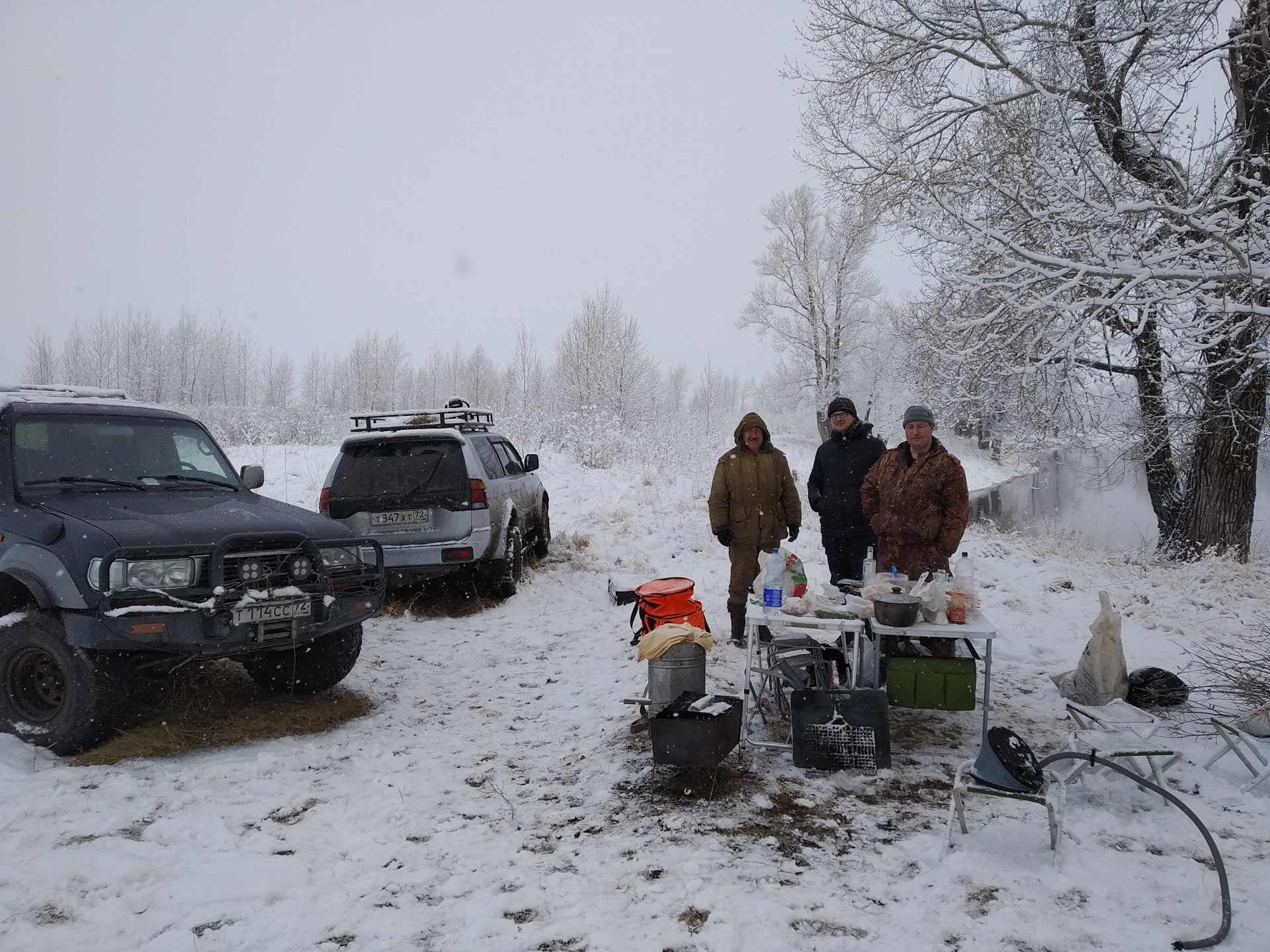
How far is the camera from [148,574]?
13.3 feet

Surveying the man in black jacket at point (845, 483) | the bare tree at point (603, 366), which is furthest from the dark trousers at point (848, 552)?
the bare tree at point (603, 366)

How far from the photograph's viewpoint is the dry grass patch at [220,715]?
4.25m

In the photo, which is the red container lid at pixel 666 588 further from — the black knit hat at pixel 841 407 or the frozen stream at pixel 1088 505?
the frozen stream at pixel 1088 505

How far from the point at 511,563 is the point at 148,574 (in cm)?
423

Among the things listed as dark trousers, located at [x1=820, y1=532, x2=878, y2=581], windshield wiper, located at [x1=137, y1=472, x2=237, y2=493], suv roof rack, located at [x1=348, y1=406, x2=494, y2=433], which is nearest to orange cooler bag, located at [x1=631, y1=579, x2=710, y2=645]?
dark trousers, located at [x1=820, y1=532, x2=878, y2=581]

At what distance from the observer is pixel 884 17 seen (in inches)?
346

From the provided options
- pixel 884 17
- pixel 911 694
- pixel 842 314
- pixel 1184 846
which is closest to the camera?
pixel 1184 846

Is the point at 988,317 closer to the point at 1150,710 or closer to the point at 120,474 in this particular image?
the point at 1150,710

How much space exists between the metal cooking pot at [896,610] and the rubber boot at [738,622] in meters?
2.22

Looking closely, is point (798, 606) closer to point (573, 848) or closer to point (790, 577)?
Answer: point (790, 577)

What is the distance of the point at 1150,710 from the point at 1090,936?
9.25 ft

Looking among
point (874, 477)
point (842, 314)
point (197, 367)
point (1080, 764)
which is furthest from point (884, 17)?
point (197, 367)

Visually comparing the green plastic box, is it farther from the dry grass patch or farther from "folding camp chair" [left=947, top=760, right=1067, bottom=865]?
the dry grass patch

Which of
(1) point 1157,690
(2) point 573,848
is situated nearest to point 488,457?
(2) point 573,848
